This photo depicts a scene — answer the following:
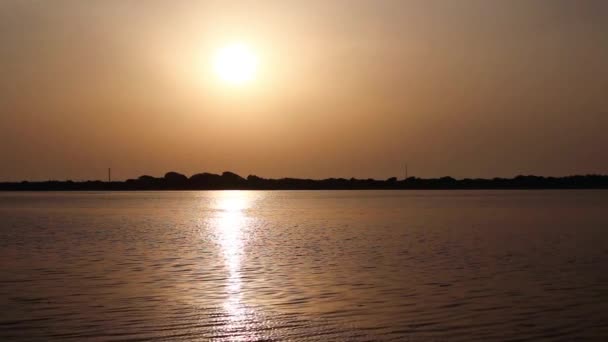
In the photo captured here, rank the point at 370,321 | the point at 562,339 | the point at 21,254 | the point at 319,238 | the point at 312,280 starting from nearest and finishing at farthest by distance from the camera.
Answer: the point at 562,339 → the point at 370,321 → the point at 312,280 → the point at 21,254 → the point at 319,238

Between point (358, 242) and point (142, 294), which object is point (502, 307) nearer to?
point (142, 294)

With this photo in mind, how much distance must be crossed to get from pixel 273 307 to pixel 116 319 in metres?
4.36

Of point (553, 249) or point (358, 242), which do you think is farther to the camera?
point (358, 242)

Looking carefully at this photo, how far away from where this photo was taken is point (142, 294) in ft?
80.1

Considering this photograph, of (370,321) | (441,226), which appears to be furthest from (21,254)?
(441,226)

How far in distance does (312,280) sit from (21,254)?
1783cm

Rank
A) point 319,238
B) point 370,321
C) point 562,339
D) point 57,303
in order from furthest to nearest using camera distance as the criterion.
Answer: point 319,238
point 57,303
point 370,321
point 562,339

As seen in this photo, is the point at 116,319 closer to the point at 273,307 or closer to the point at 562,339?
the point at 273,307

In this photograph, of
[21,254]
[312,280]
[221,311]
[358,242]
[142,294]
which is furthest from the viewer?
[358,242]

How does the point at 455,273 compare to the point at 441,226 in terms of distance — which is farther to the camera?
the point at 441,226

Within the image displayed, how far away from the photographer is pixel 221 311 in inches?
831

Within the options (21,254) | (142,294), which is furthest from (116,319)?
(21,254)

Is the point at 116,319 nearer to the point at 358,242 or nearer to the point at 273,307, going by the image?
the point at 273,307

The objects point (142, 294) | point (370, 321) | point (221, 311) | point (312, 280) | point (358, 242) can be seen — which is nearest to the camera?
point (370, 321)
